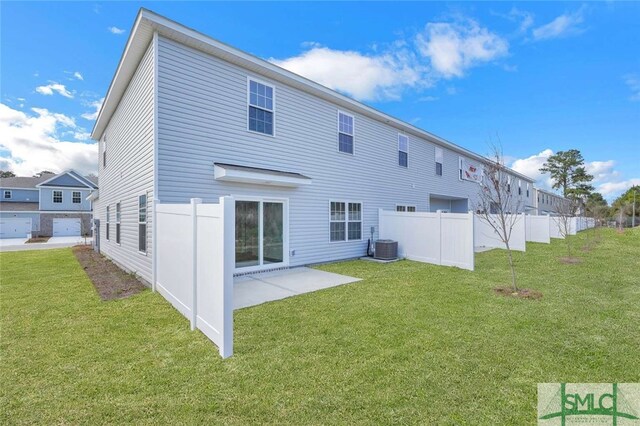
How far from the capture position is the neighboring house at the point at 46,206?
27328mm

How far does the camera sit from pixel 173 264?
5219 millimetres

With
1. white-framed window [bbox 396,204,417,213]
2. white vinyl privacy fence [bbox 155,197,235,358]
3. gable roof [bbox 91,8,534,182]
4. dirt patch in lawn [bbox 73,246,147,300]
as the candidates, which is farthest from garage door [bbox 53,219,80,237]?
white-framed window [bbox 396,204,417,213]

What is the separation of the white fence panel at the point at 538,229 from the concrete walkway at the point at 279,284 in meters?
15.9

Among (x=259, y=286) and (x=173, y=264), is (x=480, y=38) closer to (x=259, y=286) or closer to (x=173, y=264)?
(x=259, y=286)

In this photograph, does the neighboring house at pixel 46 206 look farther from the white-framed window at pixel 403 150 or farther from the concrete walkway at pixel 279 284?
the white-framed window at pixel 403 150

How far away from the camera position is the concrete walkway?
590 centimetres

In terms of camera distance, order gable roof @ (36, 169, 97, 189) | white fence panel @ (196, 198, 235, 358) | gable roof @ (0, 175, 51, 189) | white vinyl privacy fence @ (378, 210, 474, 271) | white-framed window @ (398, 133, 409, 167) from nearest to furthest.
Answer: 1. white fence panel @ (196, 198, 235, 358)
2. white vinyl privacy fence @ (378, 210, 474, 271)
3. white-framed window @ (398, 133, 409, 167)
4. gable roof @ (36, 169, 97, 189)
5. gable roof @ (0, 175, 51, 189)

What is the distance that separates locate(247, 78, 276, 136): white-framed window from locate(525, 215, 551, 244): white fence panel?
16954mm

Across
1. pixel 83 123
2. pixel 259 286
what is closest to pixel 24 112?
pixel 83 123

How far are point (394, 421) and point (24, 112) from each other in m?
22.0

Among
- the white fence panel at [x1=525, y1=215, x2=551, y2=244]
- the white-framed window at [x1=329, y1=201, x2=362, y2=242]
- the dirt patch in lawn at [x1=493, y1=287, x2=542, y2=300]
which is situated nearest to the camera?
the dirt patch in lawn at [x1=493, y1=287, x2=542, y2=300]

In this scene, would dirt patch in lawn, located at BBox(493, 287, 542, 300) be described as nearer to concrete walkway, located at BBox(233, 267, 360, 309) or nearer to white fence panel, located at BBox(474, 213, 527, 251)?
concrete walkway, located at BBox(233, 267, 360, 309)

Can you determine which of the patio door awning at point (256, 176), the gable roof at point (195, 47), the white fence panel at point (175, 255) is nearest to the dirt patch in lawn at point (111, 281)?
the white fence panel at point (175, 255)

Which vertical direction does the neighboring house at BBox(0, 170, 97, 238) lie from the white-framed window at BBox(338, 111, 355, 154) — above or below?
below
